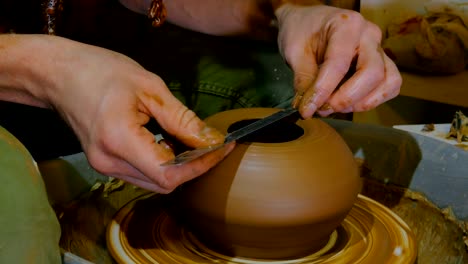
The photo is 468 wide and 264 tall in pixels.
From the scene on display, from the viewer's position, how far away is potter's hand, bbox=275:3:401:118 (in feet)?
3.13

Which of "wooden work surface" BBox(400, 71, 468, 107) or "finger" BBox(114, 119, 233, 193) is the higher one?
"finger" BBox(114, 119, 233, 193)

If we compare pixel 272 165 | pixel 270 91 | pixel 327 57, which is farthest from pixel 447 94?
pixel 272 165

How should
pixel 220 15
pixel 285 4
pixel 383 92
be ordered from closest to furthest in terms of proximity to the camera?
pixel 383 92 < pixel 285 4 < pixel 220 15

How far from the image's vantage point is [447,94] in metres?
2.36

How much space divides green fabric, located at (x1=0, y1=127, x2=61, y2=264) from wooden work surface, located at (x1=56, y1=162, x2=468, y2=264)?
0.91 feet

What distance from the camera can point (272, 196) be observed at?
847mm

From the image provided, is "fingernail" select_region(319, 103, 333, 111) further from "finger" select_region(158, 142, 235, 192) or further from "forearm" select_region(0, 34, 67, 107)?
"forearm" select_region(0, 34, 67, 107)

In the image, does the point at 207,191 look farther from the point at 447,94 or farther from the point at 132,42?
the point at 447,94

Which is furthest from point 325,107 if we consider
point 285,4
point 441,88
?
point 441,88

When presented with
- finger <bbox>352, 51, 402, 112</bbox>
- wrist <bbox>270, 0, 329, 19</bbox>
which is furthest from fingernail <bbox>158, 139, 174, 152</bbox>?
wrist <bbox>270, 0, 329, 19</bbox>

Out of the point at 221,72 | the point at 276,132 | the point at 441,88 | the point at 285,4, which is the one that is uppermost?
the point at 285,4

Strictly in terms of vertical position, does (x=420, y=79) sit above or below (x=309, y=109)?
below

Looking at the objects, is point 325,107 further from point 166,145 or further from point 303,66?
point 166,145

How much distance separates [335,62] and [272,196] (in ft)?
0.88
